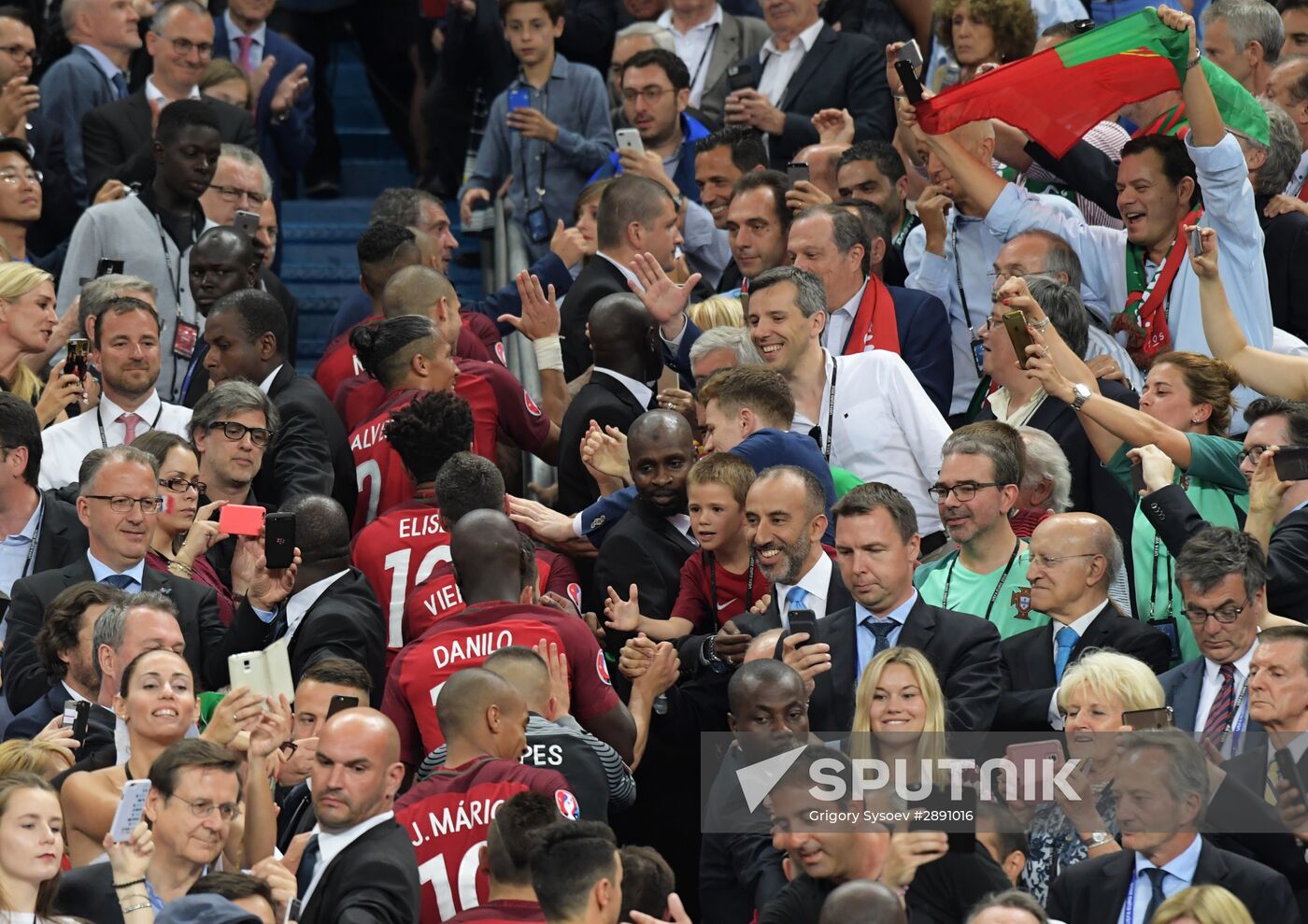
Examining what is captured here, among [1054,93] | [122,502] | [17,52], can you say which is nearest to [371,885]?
[122,502]

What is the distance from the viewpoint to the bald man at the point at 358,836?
6762 mm

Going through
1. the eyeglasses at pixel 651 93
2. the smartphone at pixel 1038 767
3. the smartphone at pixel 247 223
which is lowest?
the smartphone at pixel 1038 767

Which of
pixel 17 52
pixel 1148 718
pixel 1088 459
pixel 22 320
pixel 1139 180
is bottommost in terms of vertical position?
pixel 1148 718

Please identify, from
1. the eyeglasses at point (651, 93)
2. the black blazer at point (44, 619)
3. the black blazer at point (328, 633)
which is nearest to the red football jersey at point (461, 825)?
the black blazer at point (328, 633)

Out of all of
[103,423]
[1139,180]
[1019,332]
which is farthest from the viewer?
[1139,180]

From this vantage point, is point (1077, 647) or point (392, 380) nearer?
point (1077, 647)

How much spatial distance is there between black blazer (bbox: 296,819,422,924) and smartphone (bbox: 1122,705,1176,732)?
2308mm

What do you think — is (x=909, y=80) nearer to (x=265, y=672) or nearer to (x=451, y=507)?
(x=451, y=507)

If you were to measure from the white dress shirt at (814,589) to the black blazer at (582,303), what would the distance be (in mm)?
2759

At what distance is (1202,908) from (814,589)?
2269 mm

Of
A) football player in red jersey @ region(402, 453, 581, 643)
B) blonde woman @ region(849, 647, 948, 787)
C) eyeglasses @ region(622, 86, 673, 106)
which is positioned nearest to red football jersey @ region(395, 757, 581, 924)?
blonde woman @ region(849, 647, 948, 787)

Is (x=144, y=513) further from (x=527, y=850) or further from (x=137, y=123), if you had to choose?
(x=137, y=123)

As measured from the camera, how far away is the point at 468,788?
23.6ft

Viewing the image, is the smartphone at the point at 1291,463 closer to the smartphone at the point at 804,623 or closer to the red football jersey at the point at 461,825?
the smartphone at the point at 804,623
